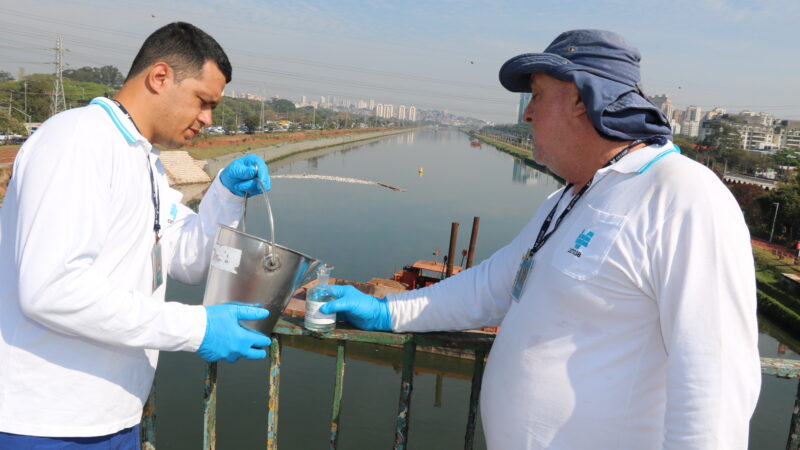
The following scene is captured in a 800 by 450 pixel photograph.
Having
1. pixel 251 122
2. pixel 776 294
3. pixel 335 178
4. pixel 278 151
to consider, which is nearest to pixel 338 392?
pixel 776 294

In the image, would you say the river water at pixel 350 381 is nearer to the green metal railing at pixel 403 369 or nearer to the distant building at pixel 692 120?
the green metal railing at pixel 403 369

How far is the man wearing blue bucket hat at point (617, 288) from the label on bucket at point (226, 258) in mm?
718

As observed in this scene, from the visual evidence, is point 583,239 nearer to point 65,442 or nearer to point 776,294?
point 65,442

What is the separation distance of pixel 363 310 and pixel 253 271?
35 centimetres

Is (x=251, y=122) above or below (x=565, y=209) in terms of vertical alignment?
above

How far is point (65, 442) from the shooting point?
1.18 m

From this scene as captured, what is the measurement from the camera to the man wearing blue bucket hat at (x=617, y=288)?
3.04 feet

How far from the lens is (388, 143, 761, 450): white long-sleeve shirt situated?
0.92m

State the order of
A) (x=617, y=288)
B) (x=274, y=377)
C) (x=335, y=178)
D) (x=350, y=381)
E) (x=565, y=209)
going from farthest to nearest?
(x=335, y=178), (x=350, y=381), (x=274, y=377), (x=565, y=209), (x=617, y=288)

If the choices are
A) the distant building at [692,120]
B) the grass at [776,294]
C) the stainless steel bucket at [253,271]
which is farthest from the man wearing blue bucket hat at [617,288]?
the distant building at [692,120]

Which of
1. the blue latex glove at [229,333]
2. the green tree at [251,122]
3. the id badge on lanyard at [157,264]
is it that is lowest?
the blue latex glove at [229,333]

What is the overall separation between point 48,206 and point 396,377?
1223 centimetres

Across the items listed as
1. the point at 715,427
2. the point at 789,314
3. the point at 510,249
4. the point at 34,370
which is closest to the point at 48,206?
the point at 34,370

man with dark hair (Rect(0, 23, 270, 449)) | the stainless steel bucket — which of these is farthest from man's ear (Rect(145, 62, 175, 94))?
the stainless steel bucket
